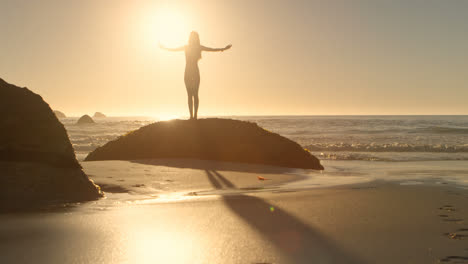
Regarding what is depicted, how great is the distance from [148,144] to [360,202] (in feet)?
23.1

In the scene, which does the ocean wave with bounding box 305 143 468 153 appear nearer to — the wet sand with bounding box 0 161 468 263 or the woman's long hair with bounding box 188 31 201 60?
the woman's long hair with bounding box 188 31 201 60

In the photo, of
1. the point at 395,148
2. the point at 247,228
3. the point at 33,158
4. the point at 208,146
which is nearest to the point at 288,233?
the point at 247,228

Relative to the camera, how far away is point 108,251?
8.53 feet

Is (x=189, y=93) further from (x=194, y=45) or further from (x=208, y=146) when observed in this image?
(x=208, y=146)

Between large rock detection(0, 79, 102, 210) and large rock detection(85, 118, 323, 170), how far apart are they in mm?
5241

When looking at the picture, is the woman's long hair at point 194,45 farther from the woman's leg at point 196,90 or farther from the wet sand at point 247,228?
the wet sand at point 247,228

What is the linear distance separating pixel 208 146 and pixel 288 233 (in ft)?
24.2

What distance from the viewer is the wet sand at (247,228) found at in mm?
2564

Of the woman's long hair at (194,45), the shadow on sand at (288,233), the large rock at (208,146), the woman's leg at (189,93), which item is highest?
the woman's long hair at (194,45)

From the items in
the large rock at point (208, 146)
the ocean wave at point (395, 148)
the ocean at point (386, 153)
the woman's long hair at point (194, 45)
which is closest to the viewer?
the ocean at point (386, 153)

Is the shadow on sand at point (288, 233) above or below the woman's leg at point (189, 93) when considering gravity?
below

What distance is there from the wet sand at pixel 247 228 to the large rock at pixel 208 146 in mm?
4802

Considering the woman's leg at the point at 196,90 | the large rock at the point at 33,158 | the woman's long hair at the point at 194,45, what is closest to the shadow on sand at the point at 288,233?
the large rock at the point at 33,158

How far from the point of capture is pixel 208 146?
1042 centimetres
